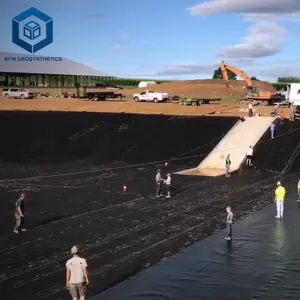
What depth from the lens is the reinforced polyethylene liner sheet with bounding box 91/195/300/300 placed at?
466 inches

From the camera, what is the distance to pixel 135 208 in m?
21.7

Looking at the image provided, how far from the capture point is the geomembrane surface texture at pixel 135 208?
12.9 meters

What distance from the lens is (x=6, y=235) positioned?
55.8 ft

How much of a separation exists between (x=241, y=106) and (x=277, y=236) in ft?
130

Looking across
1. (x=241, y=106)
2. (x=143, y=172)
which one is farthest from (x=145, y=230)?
(x=241, y=106)

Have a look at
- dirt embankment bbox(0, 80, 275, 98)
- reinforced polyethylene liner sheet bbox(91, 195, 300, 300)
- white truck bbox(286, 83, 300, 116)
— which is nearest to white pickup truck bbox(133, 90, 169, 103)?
dirt embankment bbox(0, 80, 275, 98)

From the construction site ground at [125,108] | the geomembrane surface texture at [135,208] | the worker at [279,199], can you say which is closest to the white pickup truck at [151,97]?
the construction site ground at [125,108]

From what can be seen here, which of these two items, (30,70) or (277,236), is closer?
(277,236)

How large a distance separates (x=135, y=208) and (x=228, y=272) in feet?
28.4

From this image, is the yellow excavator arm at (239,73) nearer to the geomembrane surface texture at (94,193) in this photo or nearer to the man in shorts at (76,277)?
the geomembrane surface texture at (94,193)

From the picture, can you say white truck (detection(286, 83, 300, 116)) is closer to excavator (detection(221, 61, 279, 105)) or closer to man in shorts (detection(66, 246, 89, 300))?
excavator (detection(221, 61, 279, 105))

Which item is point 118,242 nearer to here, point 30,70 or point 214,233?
point 214,233

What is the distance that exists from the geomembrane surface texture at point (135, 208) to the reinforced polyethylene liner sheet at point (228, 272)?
3cm

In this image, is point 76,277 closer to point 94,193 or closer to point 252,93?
point 94,193
